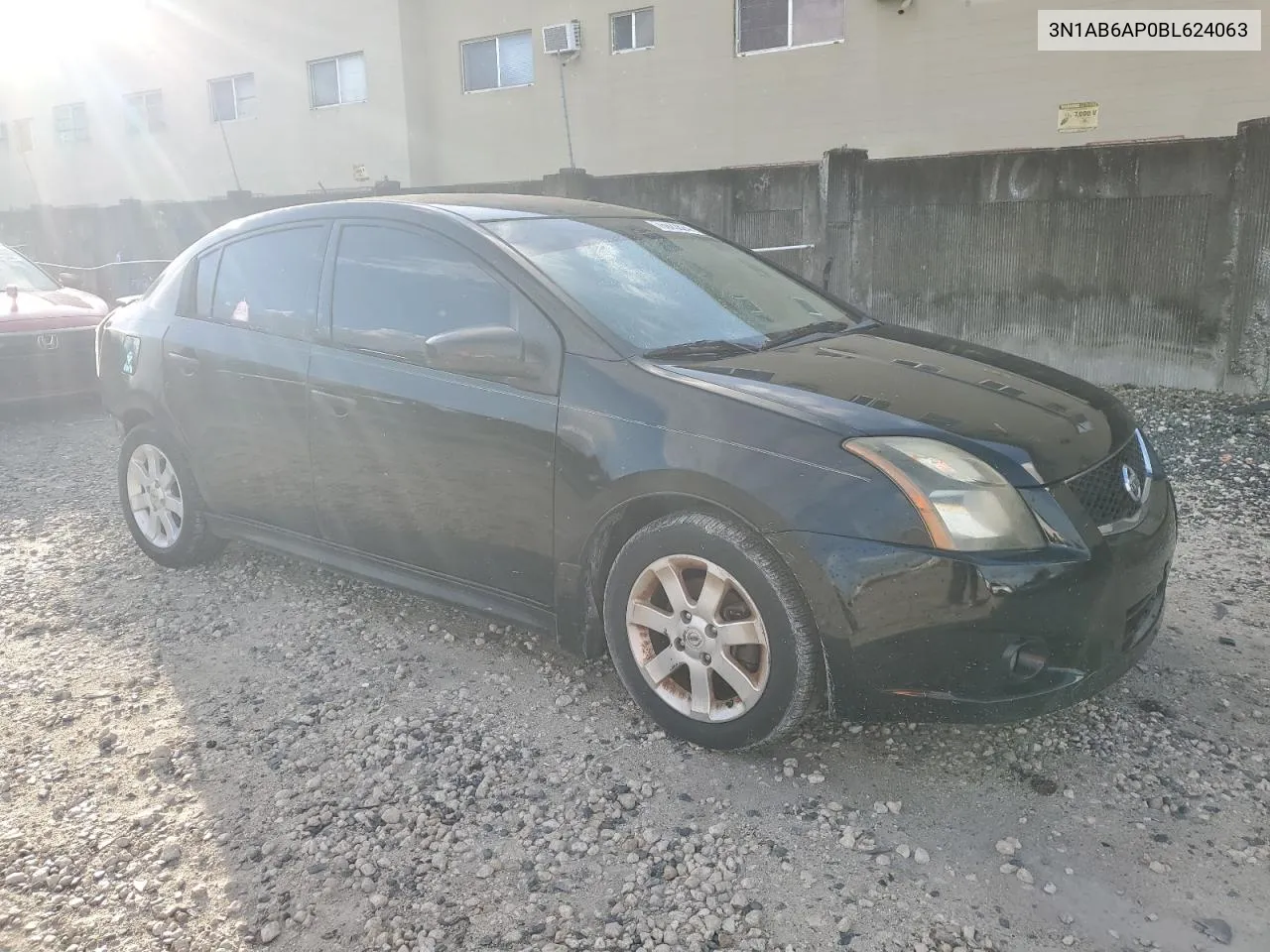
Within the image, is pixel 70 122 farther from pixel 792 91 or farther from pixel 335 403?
pixel 335 403

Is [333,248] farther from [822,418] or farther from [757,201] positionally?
[757,201]

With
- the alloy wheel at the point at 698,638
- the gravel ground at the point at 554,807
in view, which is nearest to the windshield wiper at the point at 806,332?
the alloy wheel at the point at 698,638

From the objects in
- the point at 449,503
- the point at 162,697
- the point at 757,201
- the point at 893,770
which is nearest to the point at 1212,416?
the point at 757,201

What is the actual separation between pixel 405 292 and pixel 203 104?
20.8 meters

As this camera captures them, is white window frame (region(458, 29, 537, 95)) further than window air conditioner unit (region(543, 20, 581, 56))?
Yes

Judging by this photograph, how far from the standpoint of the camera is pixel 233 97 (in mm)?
20656

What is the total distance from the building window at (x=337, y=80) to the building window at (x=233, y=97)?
1956 mm

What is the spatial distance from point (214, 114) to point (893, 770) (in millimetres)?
22421

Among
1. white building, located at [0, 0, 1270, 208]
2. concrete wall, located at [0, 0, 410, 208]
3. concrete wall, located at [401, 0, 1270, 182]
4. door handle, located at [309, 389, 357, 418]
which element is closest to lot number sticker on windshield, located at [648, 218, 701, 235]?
door handle, located at [309, 389, 357, 418]

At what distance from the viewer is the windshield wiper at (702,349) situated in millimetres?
3105

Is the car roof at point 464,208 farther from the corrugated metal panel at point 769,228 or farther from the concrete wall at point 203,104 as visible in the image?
the concrete wall at point 203,104

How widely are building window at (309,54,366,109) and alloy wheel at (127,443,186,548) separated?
1559 cm

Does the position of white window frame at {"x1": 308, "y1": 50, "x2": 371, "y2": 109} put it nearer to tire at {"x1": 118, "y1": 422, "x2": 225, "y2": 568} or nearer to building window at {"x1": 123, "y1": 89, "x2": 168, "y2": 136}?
building window at {"x1": 123, "y1": 89, "x2": 168, "y2": 136}

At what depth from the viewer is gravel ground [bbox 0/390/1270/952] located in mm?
2277
